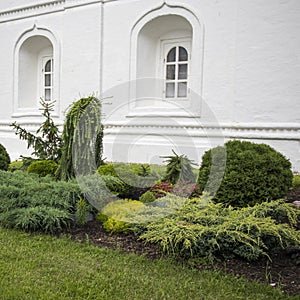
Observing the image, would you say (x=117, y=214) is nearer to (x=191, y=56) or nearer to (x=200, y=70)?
(x=200, y=70)

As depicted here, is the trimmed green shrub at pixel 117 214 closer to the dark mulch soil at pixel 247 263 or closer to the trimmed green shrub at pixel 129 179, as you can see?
the dark mulch soil at pixel 247 263

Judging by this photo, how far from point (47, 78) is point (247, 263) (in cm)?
1216

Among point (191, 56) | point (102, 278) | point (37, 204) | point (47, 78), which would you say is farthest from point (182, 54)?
point (102, 278)

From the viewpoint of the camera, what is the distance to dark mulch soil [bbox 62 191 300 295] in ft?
11.9

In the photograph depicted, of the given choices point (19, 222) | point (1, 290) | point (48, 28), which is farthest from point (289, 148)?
point (48, 28)

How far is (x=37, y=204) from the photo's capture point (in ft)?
17.5

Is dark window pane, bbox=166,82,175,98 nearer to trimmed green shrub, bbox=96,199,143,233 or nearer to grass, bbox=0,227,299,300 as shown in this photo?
trimmed green shrub, bbox=96,199,143,233

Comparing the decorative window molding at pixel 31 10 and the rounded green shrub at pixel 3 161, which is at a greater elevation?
the decorative window molding at pixel 31 10

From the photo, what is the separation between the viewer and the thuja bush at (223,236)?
4051 millimetres

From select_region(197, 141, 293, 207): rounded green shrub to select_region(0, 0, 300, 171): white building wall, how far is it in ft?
A: 11.4

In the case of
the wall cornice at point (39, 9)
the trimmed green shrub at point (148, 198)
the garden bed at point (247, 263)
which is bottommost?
the garden bed at point (247, 263)

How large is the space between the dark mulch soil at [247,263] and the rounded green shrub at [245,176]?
4.32 ft

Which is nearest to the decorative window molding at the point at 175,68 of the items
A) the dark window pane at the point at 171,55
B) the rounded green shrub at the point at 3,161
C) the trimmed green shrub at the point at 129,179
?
the dark window pane at the point at 171,55

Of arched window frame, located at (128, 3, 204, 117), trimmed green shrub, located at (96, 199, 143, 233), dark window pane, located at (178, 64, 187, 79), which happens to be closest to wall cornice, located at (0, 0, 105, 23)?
arched window frame, located at (128, 3, 204, 117)
